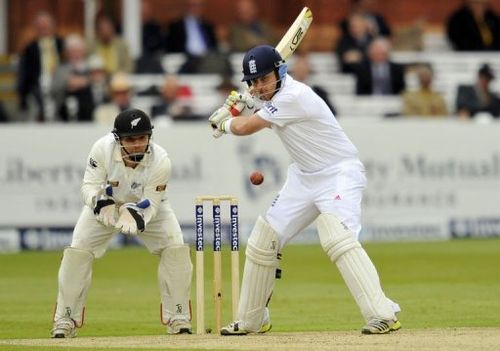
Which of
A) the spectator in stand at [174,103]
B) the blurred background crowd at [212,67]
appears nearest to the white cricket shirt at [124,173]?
the blurred background crowd at [212,67]

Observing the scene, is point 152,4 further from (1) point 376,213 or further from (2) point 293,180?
(2) point 293,180

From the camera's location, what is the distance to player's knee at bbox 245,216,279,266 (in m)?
9.89

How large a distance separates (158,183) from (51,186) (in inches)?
316

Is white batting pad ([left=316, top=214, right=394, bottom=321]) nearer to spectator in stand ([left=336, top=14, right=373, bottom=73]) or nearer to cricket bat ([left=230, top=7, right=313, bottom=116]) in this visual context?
cricket bat ([left=230, top=7, right=313, bottom=116])

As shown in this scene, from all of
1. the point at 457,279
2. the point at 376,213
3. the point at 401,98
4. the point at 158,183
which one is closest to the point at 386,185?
the point at 376,213

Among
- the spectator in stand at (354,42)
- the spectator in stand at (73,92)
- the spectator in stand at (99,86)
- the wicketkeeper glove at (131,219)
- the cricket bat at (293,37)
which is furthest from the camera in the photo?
the spectator in stand at (354,42)

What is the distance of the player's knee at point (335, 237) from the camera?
955 centimetres

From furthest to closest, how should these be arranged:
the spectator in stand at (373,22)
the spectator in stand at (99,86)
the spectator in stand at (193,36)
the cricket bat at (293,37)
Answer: the spectator in stand at (373,22) < the spectator in stand at (193,36) < the spectator in stand at (99,86) < the cricket bat at (293,37)

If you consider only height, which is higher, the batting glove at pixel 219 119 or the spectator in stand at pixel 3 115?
the batting glove at pixel 219 119

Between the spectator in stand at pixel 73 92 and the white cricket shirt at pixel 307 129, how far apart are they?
9762 millimetres

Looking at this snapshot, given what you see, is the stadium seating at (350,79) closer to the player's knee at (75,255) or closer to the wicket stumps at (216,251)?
the player's knee at (75,255)

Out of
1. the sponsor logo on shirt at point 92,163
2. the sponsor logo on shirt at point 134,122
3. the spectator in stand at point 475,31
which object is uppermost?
the spectator in stand at point 475,31

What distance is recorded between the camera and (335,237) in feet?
31.4

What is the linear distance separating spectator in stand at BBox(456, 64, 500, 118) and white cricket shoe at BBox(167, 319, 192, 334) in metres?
10.1
